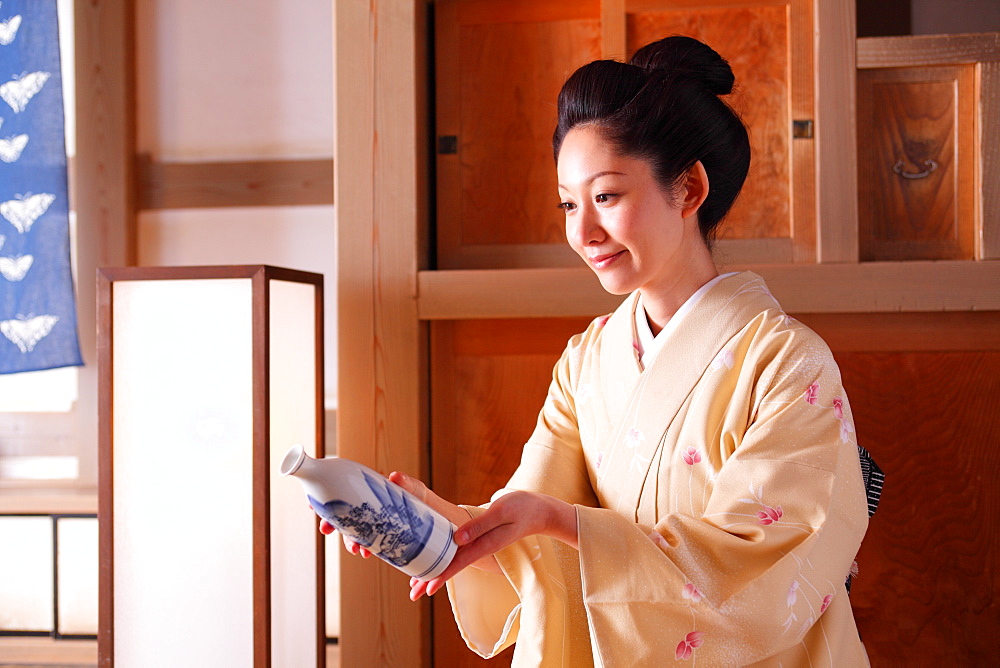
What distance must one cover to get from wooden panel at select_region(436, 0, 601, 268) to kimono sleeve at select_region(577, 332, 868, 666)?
0.81 metres

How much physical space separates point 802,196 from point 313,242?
1.33 m

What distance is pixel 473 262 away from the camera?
1.86 metres

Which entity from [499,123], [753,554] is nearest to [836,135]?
[499,123]

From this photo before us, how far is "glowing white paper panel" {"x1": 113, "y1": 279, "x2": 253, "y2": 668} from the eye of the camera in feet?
5.27

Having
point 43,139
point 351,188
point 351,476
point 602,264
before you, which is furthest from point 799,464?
point 43,139

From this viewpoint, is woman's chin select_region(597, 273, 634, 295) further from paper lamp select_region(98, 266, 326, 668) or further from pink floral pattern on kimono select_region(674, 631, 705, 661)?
paper lamp select_region(98, 266, 326, 668)

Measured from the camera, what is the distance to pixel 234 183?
2.29 meters

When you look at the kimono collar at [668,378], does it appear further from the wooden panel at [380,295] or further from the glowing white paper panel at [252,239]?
the glowing white paper panel at [252,239]

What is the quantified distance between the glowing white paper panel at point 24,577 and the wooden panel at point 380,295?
3.75 ft

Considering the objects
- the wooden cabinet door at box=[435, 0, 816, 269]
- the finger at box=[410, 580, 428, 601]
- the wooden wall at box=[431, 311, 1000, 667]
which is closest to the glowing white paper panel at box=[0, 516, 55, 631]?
the wooden cabinet door at box=[435, 0, 816, 269]

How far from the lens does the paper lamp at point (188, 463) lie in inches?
62.7

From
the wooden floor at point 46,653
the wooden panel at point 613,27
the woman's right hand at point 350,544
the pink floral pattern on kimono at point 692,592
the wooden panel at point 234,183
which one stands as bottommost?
the wooden floor at point 46,653

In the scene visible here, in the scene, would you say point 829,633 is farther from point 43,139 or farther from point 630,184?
point 43,139

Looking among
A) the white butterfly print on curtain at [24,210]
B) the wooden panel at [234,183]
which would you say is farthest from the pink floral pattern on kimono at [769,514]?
the white butterfly print on curtain at [24,210]
